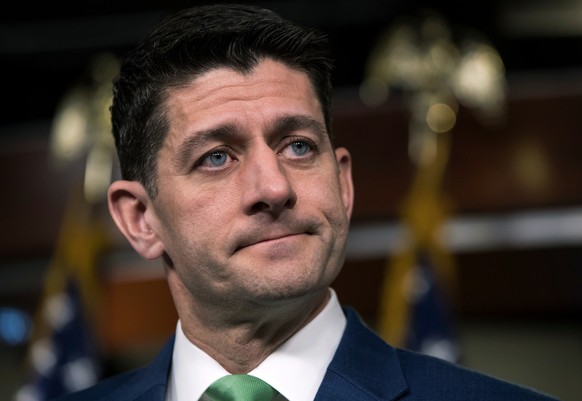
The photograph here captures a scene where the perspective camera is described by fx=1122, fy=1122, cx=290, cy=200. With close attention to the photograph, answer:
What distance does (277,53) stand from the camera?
5.40ft

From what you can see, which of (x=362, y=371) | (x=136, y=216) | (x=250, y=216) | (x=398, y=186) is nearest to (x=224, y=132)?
(x=250, y=216)

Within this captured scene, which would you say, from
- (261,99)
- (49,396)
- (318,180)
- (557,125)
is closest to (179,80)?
(261,99)

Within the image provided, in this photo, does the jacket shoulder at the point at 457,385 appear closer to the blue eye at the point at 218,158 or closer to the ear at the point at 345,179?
the ear at the point at 345,179

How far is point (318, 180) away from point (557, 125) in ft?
8.26

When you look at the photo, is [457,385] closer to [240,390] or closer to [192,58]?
[240,390]

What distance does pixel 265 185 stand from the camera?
148 centimetres

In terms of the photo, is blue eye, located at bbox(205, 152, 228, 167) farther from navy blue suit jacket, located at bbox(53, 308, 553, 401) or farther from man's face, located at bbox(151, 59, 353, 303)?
navy blue suit jacket, located at bbox(53, 308, 553, 401)

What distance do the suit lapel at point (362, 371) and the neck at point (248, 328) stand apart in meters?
0.07

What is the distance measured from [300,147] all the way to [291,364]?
1.00 ft

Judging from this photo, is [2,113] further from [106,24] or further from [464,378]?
[464,378]

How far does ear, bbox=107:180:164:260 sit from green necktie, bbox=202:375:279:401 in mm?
236

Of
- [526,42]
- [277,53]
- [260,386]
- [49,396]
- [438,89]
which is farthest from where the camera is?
[526,42]

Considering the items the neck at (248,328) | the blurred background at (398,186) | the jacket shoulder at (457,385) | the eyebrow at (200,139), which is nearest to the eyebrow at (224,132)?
the eyebrow at (200,139)

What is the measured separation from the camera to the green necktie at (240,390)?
1532mm
